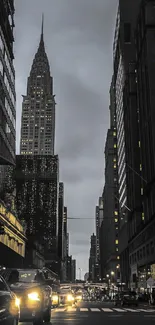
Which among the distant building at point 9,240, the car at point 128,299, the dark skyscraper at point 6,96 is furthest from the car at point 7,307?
the dark skyscraper at point 6,96

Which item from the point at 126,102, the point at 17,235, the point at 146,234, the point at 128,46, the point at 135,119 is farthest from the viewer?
the point at 128,46

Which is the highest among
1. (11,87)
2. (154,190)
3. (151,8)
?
(151,8)

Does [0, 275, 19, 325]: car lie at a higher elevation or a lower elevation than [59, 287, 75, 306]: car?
higher

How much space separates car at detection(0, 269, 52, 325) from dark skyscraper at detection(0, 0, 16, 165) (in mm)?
46488

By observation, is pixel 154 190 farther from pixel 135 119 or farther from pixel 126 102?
pixel 126 102

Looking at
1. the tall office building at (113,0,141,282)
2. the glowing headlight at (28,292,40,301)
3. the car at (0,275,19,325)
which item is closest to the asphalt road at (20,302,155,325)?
the glowing headlight at (28,292,40,301)

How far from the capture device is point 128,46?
123312mm

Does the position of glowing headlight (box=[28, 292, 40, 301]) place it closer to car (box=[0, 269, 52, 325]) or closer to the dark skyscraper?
car (box=[0, 269, 52, 325])

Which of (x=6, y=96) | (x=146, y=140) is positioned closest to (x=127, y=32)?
(x=146, y=140)

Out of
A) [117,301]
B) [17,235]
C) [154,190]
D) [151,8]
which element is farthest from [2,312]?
[151,8]

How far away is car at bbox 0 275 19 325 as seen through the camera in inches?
262

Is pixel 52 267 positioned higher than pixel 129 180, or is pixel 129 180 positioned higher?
pixel 129 180

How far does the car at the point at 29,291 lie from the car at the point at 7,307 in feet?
14.7

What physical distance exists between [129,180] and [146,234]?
94.4 feet
